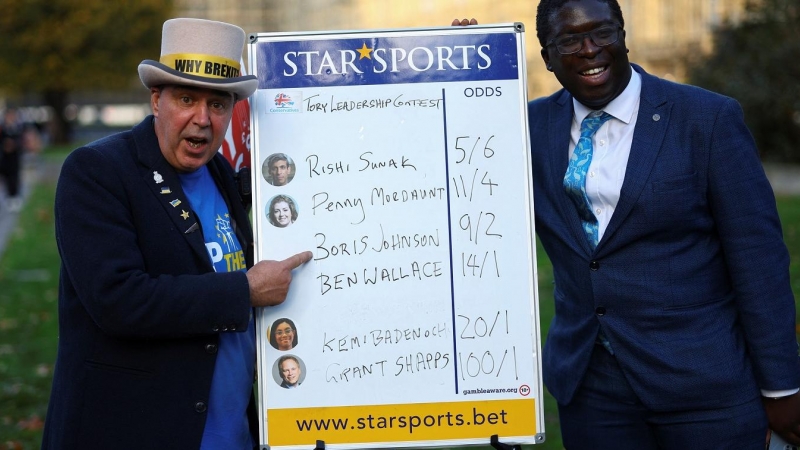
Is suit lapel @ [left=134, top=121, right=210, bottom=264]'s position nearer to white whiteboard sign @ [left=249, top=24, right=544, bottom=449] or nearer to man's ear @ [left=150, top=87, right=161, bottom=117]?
man's ear @ [left=150, top=87, right=161, bottom=117]

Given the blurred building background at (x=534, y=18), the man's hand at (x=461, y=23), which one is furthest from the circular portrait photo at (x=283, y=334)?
the blurred building background at (x=534, y=18)

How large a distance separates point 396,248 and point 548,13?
86cm

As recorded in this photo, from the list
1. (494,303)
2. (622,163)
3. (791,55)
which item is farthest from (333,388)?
(791,55)

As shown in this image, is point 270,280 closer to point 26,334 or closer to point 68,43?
point 26,334

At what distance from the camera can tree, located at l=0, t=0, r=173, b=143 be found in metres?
40.9

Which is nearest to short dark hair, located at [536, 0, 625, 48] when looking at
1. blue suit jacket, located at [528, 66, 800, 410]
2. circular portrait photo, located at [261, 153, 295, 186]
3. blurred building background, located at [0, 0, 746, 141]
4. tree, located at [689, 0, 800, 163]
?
blue suit jacket, located at [528, 66, 800, 410]

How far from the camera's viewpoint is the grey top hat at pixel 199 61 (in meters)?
2.93

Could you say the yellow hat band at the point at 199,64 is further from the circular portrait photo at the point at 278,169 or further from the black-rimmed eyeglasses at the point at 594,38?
the black-rimmed eyeglasses at the point at 594,38

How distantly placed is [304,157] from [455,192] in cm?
47

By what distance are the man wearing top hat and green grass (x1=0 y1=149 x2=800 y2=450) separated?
124 inches

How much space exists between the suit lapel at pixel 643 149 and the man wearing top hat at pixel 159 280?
0.95 meters

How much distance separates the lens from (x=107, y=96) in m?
84.1

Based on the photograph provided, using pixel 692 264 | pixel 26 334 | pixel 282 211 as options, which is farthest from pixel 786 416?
pixel 26 334

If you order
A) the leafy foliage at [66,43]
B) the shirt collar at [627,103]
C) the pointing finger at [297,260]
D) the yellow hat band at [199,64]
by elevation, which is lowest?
the pointing finger at [297,260]
